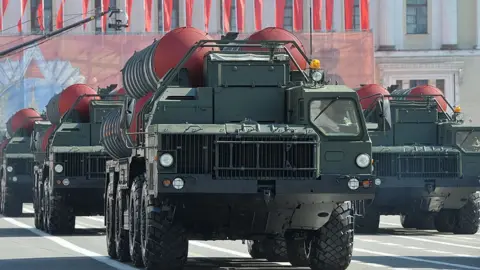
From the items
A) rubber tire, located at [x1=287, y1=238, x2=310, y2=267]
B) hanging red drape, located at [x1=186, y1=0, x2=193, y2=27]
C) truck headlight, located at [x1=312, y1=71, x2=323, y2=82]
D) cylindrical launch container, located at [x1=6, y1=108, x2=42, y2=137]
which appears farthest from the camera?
hanging red drape, located at [x1=186, y1=0, x2=193, y2=27]

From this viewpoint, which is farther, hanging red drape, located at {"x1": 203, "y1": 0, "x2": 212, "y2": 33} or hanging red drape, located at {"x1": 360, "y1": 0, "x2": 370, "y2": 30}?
hanging red drape, located at {"x1": 203, "y1": 0, "x2": 212, "y2": 33}

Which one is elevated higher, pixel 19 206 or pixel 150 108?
pixel 150 108

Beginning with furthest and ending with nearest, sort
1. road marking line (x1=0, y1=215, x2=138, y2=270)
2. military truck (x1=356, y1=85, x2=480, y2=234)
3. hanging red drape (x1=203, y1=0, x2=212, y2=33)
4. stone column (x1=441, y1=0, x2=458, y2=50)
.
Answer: stone column (x1=441, y1=0, x2=458, y2=50), hanging red drape (x1=203, y1=0, x2=212, y2=33), military truck (x1=356, y1=85, x2=480, y2=234), road marking line (x1=0, y1=215, x2=138, y2=270)

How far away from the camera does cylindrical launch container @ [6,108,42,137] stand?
4334cm

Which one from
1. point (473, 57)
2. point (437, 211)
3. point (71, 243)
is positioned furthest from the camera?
point (473, 57)

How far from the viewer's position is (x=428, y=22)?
286 feet

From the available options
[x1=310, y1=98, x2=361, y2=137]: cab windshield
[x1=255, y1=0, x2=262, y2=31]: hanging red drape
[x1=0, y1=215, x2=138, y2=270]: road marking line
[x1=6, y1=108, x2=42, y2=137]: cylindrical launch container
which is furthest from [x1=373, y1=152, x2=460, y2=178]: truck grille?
[x1=255, y1=0, x2=262, y2=31]: hanging red drape

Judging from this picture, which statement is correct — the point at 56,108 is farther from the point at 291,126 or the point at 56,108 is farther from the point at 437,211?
the point at 291,126

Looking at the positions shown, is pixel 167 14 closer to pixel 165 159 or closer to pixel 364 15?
pixel 364 15

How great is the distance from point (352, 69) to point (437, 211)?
4517 centimetres

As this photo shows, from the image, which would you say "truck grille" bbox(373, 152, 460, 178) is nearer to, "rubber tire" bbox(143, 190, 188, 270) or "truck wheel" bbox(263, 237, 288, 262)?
"truck wheel" bbox(263, 237, 288, 262)

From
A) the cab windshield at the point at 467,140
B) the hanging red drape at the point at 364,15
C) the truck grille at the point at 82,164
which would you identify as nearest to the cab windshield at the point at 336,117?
the truck grille at the point at 82,164

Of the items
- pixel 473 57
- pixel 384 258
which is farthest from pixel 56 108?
pixel 473 57

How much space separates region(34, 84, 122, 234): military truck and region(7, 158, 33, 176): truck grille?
8727 millimetres
